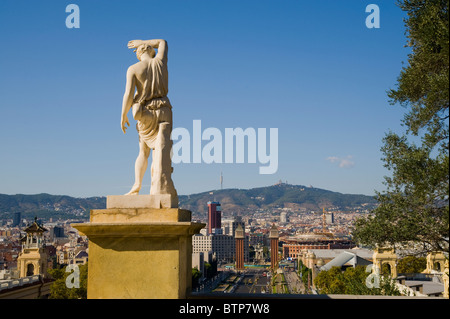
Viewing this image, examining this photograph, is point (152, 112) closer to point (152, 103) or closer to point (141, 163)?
point (152, 103)

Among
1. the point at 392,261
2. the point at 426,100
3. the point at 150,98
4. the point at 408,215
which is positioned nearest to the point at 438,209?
the point at 408,215

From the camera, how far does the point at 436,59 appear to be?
22.8ft

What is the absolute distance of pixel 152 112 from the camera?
5.26 metres

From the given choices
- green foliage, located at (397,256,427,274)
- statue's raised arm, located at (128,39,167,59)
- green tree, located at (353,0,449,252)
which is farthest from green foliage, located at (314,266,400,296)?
statue's raised arm, located at (128,39,167,59)

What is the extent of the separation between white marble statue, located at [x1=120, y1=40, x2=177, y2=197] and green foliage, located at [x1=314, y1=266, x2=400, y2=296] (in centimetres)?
1081

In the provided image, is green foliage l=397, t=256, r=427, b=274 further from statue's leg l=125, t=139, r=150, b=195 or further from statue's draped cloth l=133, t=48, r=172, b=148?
statue's draped cloth l=133, t=48, r=172, b=148

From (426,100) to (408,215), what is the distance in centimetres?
202

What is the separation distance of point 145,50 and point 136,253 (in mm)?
2420

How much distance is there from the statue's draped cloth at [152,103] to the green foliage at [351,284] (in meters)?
11.0

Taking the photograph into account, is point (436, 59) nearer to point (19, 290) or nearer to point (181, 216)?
point (181, 216)

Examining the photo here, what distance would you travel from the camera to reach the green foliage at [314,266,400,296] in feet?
48.7

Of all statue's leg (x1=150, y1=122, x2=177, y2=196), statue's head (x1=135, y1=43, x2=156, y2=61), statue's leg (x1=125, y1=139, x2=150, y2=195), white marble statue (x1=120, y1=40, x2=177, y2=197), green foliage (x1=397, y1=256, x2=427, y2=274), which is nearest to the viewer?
statue's leg (x1=150, y1=122, x2=177, y2=196)

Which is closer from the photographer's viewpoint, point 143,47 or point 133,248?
point 133,248

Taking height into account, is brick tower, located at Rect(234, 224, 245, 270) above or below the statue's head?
below
